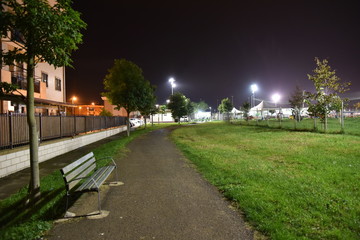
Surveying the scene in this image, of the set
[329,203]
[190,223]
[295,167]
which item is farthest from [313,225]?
[295,167]

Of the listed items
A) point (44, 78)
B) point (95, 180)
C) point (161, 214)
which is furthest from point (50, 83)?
point (161, 214)

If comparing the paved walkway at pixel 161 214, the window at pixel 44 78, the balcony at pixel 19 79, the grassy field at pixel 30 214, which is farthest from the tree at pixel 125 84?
the grassy field at pixel 30 214

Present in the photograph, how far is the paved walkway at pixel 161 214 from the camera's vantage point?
3803mm

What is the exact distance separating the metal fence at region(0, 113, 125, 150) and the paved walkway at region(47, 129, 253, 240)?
4.38 metres

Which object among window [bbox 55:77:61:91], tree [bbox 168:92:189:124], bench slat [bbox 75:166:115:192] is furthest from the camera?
tree [bbox 168:92:189:124]

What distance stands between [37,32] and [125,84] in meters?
17.7

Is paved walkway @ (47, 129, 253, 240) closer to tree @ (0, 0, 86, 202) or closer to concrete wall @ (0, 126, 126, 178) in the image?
tree @ (0, 0, 86, 202)

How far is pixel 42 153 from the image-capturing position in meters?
9.90

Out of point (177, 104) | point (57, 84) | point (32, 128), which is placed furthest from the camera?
point (177, 104)

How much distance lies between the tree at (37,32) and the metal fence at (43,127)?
4026 mm

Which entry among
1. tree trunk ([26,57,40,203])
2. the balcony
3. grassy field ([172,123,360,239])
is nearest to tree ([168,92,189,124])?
the balcony

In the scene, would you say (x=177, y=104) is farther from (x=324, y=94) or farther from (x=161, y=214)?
(x=161, y=214)

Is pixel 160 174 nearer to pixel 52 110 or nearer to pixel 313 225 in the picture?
pixel 313 225

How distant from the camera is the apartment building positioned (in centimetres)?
1766
